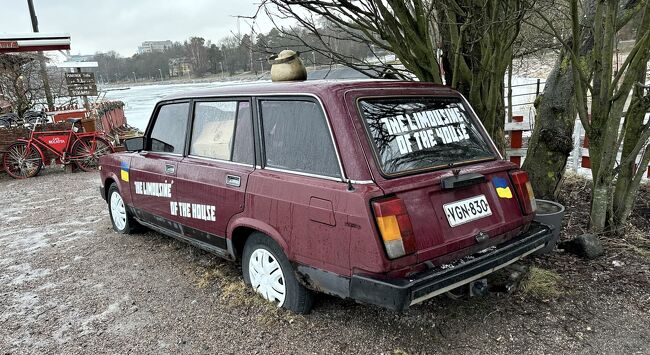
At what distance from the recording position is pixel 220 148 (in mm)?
3719

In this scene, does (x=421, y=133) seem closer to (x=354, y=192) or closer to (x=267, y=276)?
(x=354, y=192)

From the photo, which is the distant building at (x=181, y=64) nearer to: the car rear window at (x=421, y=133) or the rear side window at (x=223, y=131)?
the rear side window at (x=223, y=131)

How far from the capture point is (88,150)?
33.8 feet

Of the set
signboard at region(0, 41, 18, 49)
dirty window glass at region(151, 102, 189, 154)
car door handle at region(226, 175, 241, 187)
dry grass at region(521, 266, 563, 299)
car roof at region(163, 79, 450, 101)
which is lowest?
dry grass at region(521, 266, 563, 299)

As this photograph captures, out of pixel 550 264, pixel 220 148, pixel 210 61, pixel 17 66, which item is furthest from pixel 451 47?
pixel 210 61

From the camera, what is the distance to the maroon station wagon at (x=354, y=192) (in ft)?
8.46

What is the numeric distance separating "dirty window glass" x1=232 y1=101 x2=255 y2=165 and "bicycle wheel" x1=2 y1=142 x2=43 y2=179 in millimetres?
8366

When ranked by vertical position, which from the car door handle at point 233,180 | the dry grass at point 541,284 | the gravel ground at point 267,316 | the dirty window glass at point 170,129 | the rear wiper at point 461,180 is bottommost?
the gravel ground at point 267,316

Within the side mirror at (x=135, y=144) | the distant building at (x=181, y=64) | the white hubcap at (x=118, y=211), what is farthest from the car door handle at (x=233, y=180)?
the distant building at (x=181, y=64)

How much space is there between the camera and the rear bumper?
244 centimetres

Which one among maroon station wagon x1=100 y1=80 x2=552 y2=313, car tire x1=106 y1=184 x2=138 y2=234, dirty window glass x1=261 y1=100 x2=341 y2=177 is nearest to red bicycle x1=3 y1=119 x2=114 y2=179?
car tire x1=106 y1=184 x2=138 y2=234

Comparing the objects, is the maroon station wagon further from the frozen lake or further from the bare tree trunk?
the bare tree trunk

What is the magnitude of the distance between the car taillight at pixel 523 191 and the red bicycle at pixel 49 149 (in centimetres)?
943

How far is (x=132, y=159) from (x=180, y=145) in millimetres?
954
